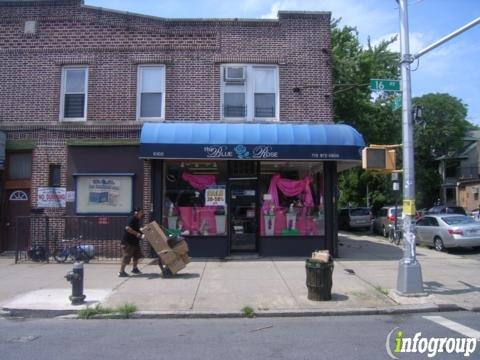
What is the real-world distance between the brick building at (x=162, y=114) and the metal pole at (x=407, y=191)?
4.44m

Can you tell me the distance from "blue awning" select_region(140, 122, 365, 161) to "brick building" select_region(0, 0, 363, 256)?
57cm

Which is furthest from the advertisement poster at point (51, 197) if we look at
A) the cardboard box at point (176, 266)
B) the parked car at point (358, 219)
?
the parked car at point (358, 219)

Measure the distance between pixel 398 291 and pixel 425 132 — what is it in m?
56.1

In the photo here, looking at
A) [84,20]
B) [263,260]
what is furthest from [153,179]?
[84,20]

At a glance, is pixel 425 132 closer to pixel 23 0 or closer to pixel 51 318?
pixel 23 0

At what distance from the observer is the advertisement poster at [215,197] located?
50.4ft

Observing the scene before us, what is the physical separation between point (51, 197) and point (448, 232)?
14.0 meters

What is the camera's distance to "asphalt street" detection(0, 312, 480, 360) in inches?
252

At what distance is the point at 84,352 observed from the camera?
651 cm

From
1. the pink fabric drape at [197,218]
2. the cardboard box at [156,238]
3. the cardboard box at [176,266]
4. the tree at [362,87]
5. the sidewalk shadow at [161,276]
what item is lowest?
the sidewalk shadow at [161,276]

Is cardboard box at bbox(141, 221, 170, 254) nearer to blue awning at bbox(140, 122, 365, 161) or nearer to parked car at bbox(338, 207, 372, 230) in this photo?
blue awning at bbox(140, 122, 365, 161)

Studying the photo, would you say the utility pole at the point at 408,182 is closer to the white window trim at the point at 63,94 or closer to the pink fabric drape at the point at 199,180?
the pink fabric drape at the point at 199,180

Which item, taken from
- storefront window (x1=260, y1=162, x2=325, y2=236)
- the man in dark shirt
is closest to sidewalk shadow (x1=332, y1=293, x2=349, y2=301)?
the man in dark shirt

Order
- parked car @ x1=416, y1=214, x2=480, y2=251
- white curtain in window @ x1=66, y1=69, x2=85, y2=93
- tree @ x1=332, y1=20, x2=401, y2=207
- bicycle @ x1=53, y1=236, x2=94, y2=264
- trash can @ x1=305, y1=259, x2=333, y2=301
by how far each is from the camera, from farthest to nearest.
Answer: tree @ x1=332, y1=20, x2=401, y2=207, parked car @ x1=416, y1=214, x2=480, y2=251, white curtain in window @ x1=66, y1=69, x2=85, y2=93, bicycle @ x1=53, y1=236, x2=94, y2=264, trash can @ x1=305, y1=259, x2=333, y2=301
